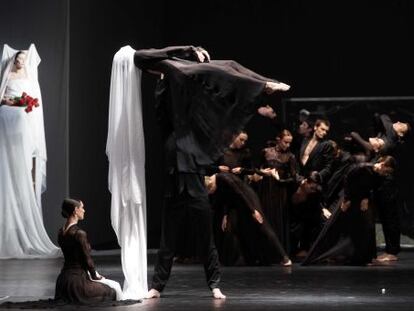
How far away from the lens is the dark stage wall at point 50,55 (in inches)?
476

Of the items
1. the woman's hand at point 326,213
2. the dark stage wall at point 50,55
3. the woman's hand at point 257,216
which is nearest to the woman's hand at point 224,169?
the woman's hand at point 257,216

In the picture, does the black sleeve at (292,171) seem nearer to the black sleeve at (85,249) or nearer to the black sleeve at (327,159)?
the black sleeve at (327,159)

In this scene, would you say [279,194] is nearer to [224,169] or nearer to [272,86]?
[224,169]

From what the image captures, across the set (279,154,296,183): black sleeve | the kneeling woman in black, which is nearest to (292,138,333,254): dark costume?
(279,154,296,183): black sleeve

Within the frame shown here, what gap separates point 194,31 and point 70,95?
2965 mm

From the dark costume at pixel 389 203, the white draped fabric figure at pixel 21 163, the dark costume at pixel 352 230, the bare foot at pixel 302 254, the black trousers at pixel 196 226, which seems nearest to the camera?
the black trousers at pixel 196 226

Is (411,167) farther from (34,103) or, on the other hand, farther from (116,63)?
(116,63)

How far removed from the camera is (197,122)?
7.06 metres

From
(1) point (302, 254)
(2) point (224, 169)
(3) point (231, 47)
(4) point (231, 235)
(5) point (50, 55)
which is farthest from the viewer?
(3) point (231, 47)

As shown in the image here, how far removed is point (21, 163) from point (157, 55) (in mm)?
4957

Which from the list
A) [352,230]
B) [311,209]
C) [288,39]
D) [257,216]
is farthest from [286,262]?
[288,39]

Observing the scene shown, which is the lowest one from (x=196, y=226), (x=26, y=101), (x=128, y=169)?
(x=196, y=226)

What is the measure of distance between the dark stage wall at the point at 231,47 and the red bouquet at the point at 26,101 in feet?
2.05

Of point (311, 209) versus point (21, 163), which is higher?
point (21, 163)
